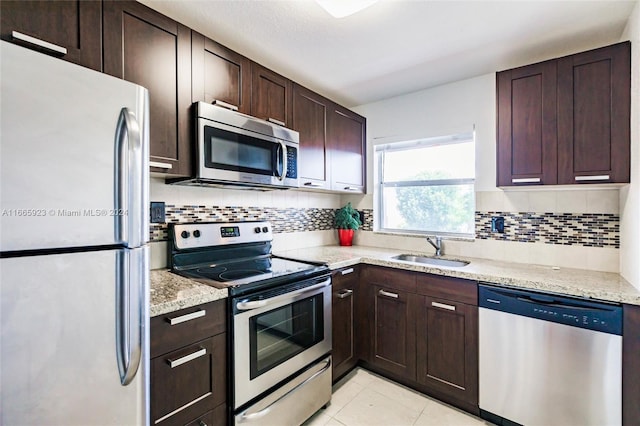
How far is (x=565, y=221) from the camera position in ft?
6.83

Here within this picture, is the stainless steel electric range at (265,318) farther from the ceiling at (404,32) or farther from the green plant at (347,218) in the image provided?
the ceiling at (404,32)

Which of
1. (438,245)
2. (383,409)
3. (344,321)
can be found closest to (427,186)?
(438,245)

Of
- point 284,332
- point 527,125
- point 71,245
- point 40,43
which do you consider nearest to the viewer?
point 71,245

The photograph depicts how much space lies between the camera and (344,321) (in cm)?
224

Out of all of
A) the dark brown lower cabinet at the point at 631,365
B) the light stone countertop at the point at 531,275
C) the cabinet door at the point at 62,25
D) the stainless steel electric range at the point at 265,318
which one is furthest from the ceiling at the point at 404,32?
the dark brown lower cabinet at the point at 631,365

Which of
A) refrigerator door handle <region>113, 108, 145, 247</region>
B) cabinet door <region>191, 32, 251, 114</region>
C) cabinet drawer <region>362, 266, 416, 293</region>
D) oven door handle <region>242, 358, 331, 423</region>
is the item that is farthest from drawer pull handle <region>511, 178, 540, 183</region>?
refrigerator door handle <region>113, 108, 145, 247</region>

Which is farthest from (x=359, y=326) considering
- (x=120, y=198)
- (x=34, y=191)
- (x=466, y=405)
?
(x=34, y=191)

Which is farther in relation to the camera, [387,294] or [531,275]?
[387,294]

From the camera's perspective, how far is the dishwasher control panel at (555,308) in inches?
58.0

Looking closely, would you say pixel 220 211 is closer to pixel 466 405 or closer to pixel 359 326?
pixel 359 326

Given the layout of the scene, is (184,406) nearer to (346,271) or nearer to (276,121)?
(346,271)

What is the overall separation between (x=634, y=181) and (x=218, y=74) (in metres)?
2.43

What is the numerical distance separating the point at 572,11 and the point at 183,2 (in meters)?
2.11

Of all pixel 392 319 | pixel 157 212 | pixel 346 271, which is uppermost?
pixel 157 212
